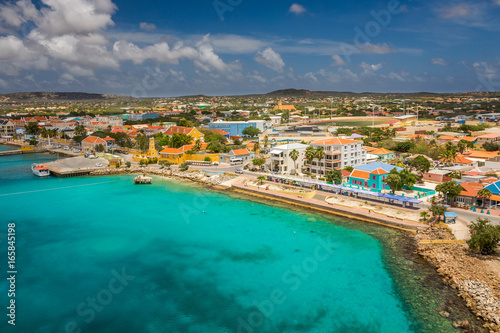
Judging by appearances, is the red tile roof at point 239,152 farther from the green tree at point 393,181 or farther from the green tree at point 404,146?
the green tree at point 393,181

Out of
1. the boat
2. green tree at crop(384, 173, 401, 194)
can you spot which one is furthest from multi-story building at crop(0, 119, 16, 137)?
green tree at crop(384, 173, 401, 194)

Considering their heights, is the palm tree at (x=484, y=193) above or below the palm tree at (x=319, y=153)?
below

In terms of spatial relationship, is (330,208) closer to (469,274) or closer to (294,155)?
(294,155)

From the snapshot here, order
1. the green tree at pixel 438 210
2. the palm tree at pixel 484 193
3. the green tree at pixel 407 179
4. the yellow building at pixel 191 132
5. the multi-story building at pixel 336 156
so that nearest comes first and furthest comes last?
the green tree at pixel 438 210, the palm tree at pixel 484 193, the green tree at pixel 407 179, the multi-story building at pixel 336 156, the yellow building at pixel 191 132

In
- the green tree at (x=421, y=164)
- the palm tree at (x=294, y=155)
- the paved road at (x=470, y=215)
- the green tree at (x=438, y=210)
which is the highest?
the palm tree at (x=294, y=155)

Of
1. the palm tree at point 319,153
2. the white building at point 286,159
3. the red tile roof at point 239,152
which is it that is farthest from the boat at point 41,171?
the palm tree at point 319,153

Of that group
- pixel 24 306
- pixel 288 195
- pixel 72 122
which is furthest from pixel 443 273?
pixel 72 122

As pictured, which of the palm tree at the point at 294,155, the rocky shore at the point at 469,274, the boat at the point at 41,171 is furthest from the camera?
the boat at the point at 41,171
